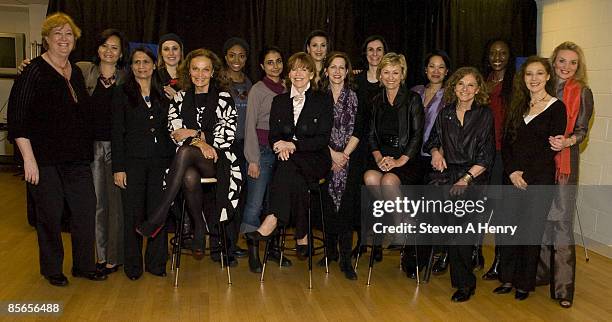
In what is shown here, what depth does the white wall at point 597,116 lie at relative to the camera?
17.5 feet

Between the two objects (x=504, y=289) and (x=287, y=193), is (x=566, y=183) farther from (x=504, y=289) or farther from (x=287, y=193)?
(x=287, y=193)

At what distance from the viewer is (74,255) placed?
416cm

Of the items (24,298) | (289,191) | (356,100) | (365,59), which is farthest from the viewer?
(365,59)

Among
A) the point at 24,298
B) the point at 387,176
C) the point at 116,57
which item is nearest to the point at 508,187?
the point at 387,176

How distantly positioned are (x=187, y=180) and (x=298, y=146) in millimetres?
770

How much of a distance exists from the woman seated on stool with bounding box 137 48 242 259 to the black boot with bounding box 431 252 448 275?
5.16 feet

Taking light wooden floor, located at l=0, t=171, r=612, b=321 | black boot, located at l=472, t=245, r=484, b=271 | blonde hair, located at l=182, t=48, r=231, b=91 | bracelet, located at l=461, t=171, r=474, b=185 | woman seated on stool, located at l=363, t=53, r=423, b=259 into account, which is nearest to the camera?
light wooden floor, located at l=0, t=171, r=612, b=321

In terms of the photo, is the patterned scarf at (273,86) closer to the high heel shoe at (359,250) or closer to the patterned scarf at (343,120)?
the patterned scarf at (343,120)

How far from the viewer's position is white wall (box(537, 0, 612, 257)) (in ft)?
17.5

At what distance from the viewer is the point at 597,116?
18.0 ft

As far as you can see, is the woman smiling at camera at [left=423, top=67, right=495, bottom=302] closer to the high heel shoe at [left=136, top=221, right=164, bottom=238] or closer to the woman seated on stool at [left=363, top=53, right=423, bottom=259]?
the woman seated on stool at [left=363, top=53, right=423, bottom=259]

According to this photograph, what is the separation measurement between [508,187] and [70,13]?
471cm

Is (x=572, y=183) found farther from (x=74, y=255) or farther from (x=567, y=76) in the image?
(x=74, y=255)

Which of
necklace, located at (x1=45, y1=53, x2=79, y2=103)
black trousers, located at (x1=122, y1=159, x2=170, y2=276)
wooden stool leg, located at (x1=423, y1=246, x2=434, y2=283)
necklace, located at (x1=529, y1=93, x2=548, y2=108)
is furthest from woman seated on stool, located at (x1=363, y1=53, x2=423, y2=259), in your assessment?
necklace, located at (x1=45, y1=53, x2=79, y2=103)
